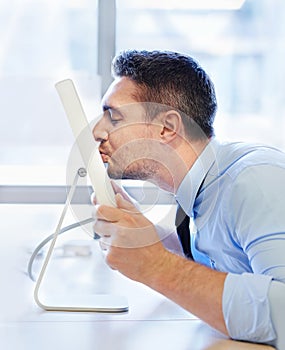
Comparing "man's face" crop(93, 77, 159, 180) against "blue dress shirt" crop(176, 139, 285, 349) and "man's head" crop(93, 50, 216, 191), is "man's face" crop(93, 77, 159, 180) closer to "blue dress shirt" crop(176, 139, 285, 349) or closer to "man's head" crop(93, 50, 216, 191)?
"man's head" crop(93, 50, 216, 191)

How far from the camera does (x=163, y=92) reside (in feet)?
3.72

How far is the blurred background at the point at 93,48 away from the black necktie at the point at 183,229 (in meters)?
1.04

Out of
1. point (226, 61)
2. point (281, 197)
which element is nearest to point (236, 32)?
point (226, 61)

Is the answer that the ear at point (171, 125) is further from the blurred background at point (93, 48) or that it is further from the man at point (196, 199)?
the blurred background at point (93, 48)

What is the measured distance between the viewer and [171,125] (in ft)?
3.67

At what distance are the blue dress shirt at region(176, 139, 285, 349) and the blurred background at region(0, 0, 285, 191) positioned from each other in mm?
1150

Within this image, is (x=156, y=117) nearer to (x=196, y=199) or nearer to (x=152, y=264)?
(x=196, y=199)

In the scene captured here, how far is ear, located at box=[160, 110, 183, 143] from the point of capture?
1117 millimetres

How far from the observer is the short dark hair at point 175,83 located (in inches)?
44.6

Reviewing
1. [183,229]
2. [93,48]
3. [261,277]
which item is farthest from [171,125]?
[93,48]

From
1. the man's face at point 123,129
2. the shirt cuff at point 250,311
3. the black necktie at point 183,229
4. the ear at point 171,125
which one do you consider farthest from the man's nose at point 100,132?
the shirt cuff at point 250,311

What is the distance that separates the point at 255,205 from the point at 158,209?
28cm

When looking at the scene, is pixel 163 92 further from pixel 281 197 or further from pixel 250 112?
pixel 250 112

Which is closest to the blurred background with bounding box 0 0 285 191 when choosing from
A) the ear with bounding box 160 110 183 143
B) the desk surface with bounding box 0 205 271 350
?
the desk surface with bounding box 0 205 271 350
